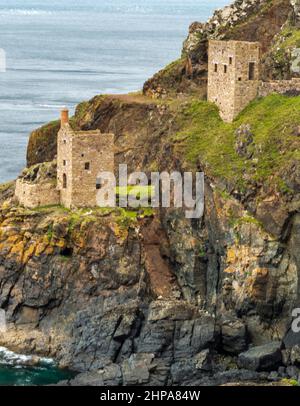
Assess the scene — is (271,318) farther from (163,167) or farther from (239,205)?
(163,167)

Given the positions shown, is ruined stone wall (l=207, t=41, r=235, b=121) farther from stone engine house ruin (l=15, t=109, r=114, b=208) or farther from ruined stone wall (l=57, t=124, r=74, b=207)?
ruined stone wall (l=57, t=124, r=74, b=207)

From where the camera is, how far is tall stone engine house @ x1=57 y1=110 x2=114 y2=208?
94625 mm

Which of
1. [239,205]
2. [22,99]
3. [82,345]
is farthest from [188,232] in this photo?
[22,99]

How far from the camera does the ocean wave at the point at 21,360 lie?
292ft

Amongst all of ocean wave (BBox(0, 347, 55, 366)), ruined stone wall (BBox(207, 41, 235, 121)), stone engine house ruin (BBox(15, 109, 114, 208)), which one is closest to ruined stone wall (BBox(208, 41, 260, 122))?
ruined stone wall (BBox(207, 41, 235, 121))

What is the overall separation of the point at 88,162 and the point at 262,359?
18.6m

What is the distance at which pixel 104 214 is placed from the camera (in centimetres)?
9444

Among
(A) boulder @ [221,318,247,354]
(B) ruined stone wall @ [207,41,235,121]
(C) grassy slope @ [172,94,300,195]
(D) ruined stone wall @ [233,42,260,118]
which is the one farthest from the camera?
(B) ruined stone wall @ [207,41,235,121]

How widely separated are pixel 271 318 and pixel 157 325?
23.0 ft

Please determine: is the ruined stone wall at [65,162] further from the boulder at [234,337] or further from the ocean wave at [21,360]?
the boulder at [234,337]

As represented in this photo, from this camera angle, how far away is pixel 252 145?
93625 millimetres

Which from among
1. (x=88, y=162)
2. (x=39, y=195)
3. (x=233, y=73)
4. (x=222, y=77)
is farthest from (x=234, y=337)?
(x=222, y=77)

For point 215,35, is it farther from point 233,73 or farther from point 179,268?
point 179,268

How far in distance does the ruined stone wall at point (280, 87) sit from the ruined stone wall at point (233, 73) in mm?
469
